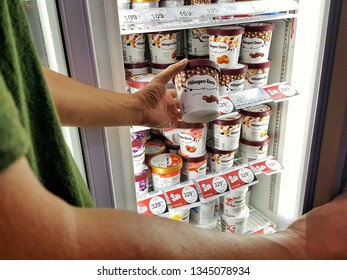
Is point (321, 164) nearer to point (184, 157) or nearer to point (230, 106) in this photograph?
point (230, 106)

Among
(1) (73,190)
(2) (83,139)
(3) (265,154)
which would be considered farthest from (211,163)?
(1) (73,190)

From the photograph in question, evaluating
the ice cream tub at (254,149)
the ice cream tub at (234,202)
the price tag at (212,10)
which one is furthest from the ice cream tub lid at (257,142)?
the price tag at (212,10)

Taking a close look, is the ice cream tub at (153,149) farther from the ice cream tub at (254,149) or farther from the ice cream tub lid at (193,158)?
the ice cream tub at (254,149)

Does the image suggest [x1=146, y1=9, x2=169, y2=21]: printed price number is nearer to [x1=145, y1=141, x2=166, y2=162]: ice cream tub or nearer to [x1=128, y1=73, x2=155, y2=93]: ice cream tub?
[x1=128, y1=73, x2=155, y2=93]: ice cream tub

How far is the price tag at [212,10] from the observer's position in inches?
42.7

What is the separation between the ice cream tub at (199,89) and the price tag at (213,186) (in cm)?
50

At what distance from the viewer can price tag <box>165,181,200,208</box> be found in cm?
131

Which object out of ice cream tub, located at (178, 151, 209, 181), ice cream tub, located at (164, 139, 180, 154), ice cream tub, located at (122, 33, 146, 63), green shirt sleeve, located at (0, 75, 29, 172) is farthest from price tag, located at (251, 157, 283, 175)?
green shirt sleeve, located at (0, 75, 29, 172)

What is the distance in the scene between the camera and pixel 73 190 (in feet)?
1.63

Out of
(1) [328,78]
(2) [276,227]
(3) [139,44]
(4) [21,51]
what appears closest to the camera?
(4) [21,51]

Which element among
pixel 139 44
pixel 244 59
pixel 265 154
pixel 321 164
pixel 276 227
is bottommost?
pixel 276 227

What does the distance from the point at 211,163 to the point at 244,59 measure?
479 mm

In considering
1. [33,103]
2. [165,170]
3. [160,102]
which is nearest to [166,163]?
[165,170]

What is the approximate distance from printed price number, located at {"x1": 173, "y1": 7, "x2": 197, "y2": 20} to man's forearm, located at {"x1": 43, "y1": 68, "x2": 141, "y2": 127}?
1.00 feet
